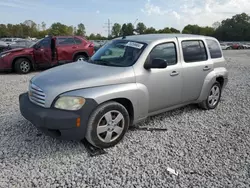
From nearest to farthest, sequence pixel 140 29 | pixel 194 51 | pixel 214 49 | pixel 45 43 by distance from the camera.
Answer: pixel 194 51 → pixel 214 49 → pixel 45 43 → pixel 140 29

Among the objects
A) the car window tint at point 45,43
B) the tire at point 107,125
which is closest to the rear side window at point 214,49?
the tire at point 107,125

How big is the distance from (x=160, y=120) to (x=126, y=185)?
6.86 feet

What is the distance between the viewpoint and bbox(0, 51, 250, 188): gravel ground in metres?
2.74

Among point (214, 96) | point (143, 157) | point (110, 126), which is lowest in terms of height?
point (143, 157)

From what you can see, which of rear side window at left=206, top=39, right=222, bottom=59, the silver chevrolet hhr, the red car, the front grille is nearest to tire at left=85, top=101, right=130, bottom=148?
the silver chevrolet hhr

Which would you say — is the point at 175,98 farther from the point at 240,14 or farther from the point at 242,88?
the point at 240,14

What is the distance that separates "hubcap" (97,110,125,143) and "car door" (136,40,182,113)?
26.0 inches

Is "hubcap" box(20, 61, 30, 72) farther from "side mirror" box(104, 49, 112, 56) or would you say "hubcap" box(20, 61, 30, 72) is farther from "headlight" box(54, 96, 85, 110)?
"headlight" box(54, 96, 85, 110)

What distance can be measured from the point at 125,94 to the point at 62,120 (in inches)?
39.1

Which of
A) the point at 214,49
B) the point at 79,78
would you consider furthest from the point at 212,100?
the point at 79,78

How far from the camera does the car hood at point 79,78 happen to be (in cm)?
316

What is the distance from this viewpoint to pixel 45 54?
10219 mm

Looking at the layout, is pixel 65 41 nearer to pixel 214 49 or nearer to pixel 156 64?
pixel 214 49

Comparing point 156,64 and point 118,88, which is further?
point 156,64
